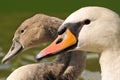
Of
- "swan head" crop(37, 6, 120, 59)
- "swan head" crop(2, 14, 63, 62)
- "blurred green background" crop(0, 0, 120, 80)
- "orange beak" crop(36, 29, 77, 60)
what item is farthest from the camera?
"blurred green background" crop(0, 0, 120, 80)

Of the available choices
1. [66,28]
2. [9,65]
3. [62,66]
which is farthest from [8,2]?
[66,28]

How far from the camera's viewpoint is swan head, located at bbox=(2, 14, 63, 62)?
6590 millimetres

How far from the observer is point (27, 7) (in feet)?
46.7

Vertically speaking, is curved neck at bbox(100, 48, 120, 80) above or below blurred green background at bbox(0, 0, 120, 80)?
above

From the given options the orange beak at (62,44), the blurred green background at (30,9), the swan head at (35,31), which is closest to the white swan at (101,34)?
the orange beak at (62,44)

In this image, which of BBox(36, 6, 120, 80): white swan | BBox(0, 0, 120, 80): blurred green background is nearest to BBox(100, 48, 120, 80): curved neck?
BBox(36, 6, 120, 80): white swan

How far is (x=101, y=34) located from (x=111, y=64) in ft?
0.79

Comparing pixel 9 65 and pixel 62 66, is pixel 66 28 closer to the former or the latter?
pixel 62 66

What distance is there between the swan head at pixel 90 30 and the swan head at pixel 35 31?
1141 mm

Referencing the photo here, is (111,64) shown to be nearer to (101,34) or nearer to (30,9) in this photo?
(101,34)

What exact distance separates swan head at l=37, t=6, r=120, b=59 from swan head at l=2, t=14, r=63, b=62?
1.14 m

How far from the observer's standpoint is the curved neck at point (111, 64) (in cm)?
529

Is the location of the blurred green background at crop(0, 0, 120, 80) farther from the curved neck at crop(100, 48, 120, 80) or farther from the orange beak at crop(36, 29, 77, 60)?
the curved neck at crop(100, 48, 120, 80)

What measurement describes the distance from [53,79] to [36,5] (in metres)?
7.86
